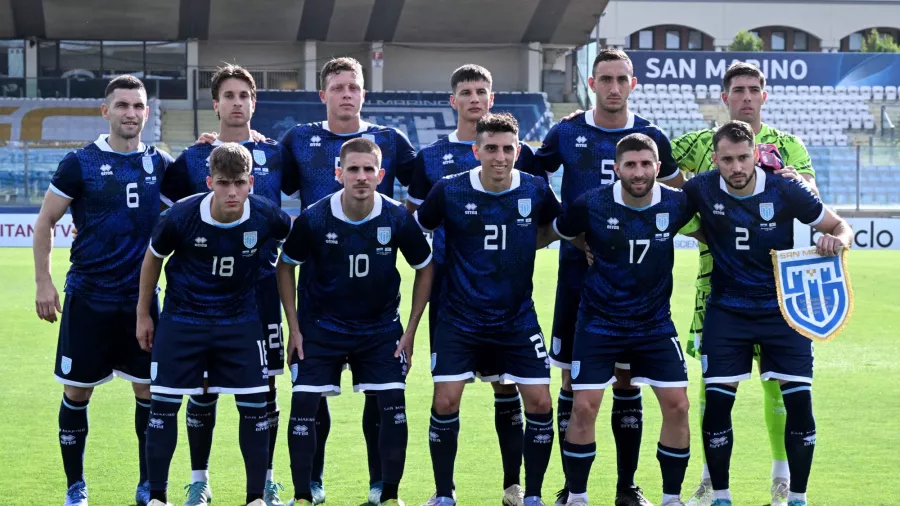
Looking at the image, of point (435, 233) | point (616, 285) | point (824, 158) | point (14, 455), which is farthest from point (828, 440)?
point (824, 158)

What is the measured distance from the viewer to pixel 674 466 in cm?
532

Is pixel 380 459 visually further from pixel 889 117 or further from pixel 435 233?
pixel 889 117

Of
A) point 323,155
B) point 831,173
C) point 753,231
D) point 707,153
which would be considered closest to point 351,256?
point 323,155

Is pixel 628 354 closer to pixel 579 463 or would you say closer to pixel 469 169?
pixel 579 463

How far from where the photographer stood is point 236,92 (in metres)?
5.78

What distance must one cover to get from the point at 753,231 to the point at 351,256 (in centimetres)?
189

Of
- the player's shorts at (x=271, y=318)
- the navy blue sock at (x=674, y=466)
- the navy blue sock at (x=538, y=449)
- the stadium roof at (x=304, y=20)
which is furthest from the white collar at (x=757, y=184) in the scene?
the stadium roof at (x=304, y=20)

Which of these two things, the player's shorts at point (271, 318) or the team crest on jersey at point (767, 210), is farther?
the player's shorts at point (271, 318)

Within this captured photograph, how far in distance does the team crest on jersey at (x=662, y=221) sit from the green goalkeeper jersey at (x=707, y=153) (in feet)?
1.99

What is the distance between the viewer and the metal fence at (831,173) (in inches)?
880

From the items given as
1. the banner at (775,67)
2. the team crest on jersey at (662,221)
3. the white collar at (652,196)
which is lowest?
the team crest on jersey at (662,221)

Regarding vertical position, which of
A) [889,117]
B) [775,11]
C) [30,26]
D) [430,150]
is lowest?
[430,150]

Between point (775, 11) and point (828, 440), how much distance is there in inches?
1587

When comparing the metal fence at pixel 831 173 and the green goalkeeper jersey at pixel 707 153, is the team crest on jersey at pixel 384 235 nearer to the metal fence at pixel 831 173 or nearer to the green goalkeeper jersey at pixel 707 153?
the green goalkeeper jersey at pixel 707 153
